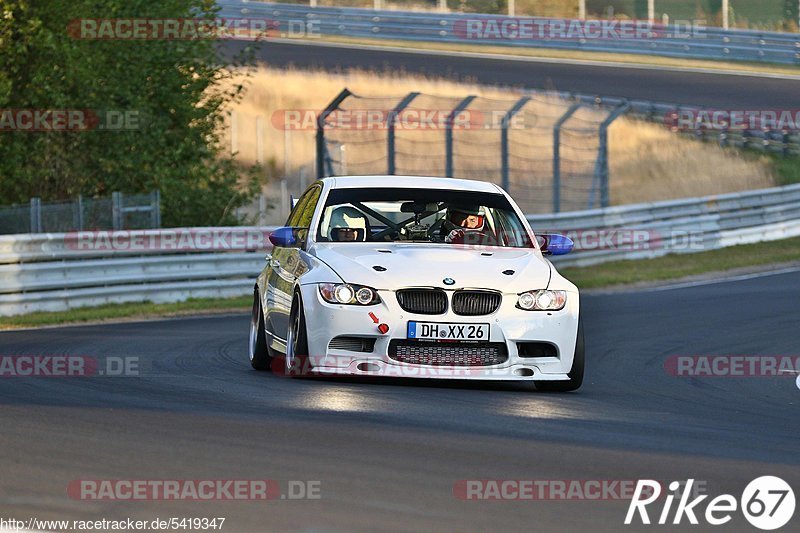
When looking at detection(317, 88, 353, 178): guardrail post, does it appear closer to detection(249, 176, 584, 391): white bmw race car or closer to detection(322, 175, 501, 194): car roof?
detection(322, 175, 501, 194): car roof

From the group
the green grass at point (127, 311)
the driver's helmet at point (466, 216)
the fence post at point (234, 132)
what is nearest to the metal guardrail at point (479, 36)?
the fence post at point (234, 132)

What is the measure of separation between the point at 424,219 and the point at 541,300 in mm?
1523

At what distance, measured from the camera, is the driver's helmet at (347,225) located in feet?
37.7

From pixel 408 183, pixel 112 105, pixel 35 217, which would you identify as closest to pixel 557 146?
pixel 112 105

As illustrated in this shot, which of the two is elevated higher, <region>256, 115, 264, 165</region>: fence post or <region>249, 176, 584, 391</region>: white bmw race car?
<region>249, 176, 584, 391</region>: white bmw race car

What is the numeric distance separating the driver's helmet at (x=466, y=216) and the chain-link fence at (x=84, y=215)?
391 inches

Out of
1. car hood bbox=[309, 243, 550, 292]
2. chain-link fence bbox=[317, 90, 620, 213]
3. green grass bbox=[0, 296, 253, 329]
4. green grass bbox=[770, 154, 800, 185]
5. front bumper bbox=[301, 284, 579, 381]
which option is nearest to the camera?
front bumper bbox=[301, 284, 579, 381]

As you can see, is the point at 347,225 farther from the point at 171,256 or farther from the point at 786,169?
the point at 786,169

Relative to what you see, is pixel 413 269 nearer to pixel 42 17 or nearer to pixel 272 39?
Answer: pixel 42 17

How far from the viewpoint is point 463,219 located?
11.7 meters

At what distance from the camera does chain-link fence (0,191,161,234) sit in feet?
67.9

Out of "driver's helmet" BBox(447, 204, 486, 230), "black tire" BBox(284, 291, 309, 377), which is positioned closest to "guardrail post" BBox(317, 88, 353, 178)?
"driver's helmet" BBox(447, 204, 486, 230)

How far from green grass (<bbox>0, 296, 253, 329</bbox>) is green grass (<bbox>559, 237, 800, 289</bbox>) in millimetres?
5041

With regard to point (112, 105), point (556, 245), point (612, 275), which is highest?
point (112, 105)
